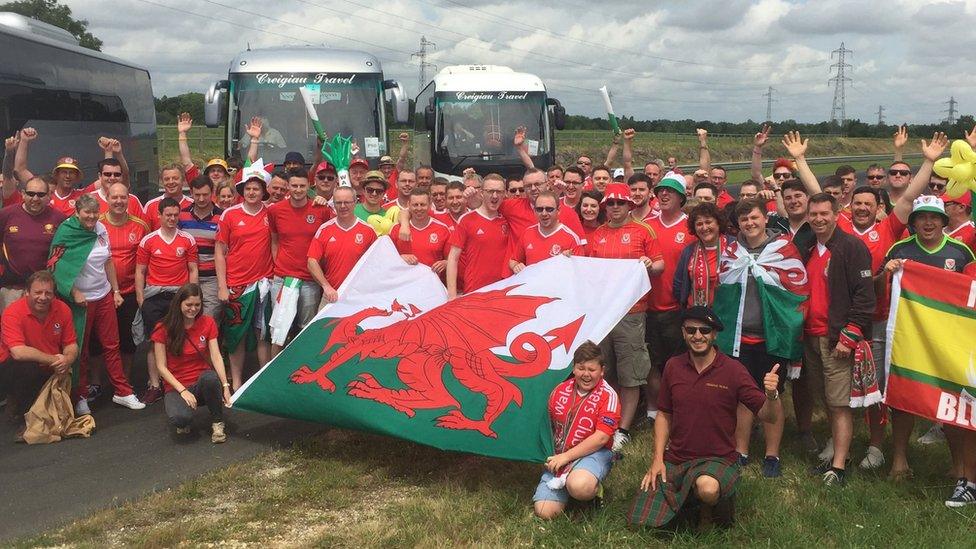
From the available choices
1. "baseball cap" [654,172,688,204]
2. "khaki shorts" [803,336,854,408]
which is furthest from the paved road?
"khaki shorts" [803,336,854,408]

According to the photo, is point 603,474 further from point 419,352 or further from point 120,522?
point 120,522

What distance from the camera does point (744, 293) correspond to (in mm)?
6340

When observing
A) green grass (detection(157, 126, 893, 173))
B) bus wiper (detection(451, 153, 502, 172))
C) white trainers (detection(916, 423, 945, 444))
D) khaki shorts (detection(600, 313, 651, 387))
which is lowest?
white trainers (detection(916, 423, 945, 444))

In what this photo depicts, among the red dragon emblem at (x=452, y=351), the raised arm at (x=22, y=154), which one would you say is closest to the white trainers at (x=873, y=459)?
the red dragon emblem at (x=452, y=351)

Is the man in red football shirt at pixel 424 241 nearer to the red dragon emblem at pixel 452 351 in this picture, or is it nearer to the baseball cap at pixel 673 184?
the red dragon emblem at pixel 452 351

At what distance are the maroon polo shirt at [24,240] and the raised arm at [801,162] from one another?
6.08 meters

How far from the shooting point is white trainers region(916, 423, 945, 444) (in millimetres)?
7098

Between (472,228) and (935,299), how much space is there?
350 cm

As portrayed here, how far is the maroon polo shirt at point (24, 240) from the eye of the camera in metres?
7.70

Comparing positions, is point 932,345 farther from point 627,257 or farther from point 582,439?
point 582,439

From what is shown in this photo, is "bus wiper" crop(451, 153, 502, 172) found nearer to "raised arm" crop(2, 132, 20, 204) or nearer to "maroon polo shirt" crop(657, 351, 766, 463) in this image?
"raised arm" crop(2, 132, 20, 204)

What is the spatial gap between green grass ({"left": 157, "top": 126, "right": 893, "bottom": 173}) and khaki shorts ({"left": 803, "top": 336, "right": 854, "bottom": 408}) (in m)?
31.4

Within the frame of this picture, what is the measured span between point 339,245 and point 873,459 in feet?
14.6

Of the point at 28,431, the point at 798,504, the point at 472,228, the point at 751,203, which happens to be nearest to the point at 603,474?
the point at 798,504
